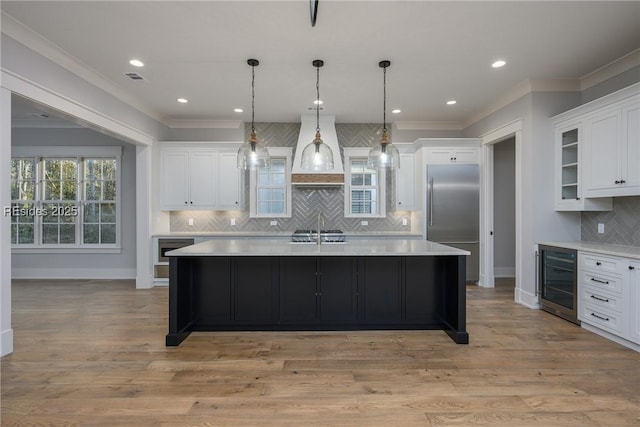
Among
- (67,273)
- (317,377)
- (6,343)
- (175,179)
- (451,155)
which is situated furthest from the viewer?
(67,273)

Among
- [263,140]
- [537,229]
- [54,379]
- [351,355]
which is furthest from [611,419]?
[263,140]

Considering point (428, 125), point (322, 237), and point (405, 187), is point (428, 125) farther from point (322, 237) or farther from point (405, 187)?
point (322, 237)

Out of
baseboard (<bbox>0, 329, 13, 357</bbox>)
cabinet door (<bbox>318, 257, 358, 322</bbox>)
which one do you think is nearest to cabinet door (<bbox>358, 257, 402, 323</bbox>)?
cabinet door (<bbox>318, 257, 358, 322</bbox>)

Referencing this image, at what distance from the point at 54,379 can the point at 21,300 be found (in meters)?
3.12

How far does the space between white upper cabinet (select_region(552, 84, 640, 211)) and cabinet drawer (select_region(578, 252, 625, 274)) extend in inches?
27.2

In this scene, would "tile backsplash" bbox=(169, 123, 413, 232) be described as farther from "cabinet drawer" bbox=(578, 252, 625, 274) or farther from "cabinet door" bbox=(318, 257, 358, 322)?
"cabinet drawer" bbox=(578, 252, 625, 274)

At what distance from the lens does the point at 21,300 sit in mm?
4543

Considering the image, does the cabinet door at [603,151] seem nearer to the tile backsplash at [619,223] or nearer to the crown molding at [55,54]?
the tile backsplash at [619,223]

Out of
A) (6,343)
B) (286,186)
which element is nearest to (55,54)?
(6,343)

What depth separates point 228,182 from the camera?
579 centimetres

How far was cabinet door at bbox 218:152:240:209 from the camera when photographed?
227 inches

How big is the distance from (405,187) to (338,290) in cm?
313

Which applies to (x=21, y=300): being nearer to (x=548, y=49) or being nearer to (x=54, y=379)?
(x=54, y=379)

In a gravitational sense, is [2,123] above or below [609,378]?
above
